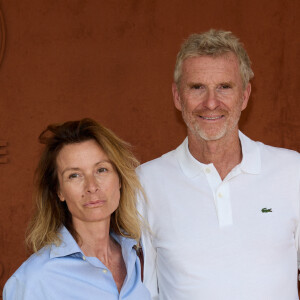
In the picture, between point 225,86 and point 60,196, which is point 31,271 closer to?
point 60,196

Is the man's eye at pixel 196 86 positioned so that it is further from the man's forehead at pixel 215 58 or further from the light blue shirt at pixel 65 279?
the light blue shirt at pixel 65 279

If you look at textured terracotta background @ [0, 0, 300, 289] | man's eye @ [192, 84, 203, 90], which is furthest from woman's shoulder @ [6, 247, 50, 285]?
textured terracotta background @ [0, 0, 300, 289]

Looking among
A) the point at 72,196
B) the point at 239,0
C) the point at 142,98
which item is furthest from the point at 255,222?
the point at 239,0

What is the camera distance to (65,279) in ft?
5.67

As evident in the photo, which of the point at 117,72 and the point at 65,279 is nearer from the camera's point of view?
the point at 65,279

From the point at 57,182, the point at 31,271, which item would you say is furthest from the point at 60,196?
the point at 31,271

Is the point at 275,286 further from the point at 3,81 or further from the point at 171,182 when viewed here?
the point at 3,81

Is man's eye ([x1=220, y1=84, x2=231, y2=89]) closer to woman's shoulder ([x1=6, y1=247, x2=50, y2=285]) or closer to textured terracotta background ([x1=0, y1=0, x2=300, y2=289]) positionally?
woman's shoulder ([x1=6, y1=247, x2=50, y2=285])

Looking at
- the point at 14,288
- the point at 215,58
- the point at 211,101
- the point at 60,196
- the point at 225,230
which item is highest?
the point at 215,58

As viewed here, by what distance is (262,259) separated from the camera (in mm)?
1855

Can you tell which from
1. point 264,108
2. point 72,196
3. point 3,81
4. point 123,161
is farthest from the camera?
point 264,108

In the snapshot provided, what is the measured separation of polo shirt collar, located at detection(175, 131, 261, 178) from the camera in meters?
1.96

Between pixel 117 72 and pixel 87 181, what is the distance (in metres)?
1.45

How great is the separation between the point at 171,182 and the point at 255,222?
35cm
